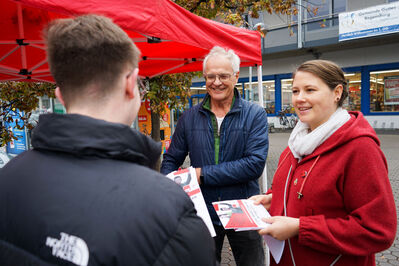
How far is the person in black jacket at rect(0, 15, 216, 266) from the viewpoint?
0.70m

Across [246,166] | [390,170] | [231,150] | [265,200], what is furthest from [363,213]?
[390,170]

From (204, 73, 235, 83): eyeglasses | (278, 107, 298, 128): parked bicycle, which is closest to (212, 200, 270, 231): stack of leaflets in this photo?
(204, 73, 235, 83): eyeglasses

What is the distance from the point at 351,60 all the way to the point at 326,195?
16652 mm

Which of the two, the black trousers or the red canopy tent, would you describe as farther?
the black trousers

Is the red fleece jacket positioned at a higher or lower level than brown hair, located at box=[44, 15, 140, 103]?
lower

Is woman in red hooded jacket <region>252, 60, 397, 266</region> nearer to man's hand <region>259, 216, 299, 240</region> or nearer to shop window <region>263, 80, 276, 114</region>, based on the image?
man's hand <region>259, 216, 299, 240</region>

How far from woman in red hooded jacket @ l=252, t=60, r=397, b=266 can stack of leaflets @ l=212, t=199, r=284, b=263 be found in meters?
0.08

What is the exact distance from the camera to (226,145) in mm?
2197

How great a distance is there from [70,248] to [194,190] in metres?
1.18

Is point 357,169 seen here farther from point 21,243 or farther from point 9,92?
point 9,92

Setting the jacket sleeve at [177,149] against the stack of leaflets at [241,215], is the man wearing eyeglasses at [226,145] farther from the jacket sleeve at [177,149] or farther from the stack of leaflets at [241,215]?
the stack of leaflets at [241,215]

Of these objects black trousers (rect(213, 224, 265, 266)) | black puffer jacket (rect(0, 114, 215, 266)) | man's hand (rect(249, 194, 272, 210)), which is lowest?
black trousers (rect(213, 224, 265, 266))

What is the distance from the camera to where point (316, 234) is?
134 cm

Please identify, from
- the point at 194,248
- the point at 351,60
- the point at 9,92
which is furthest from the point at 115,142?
the point at 351,60
